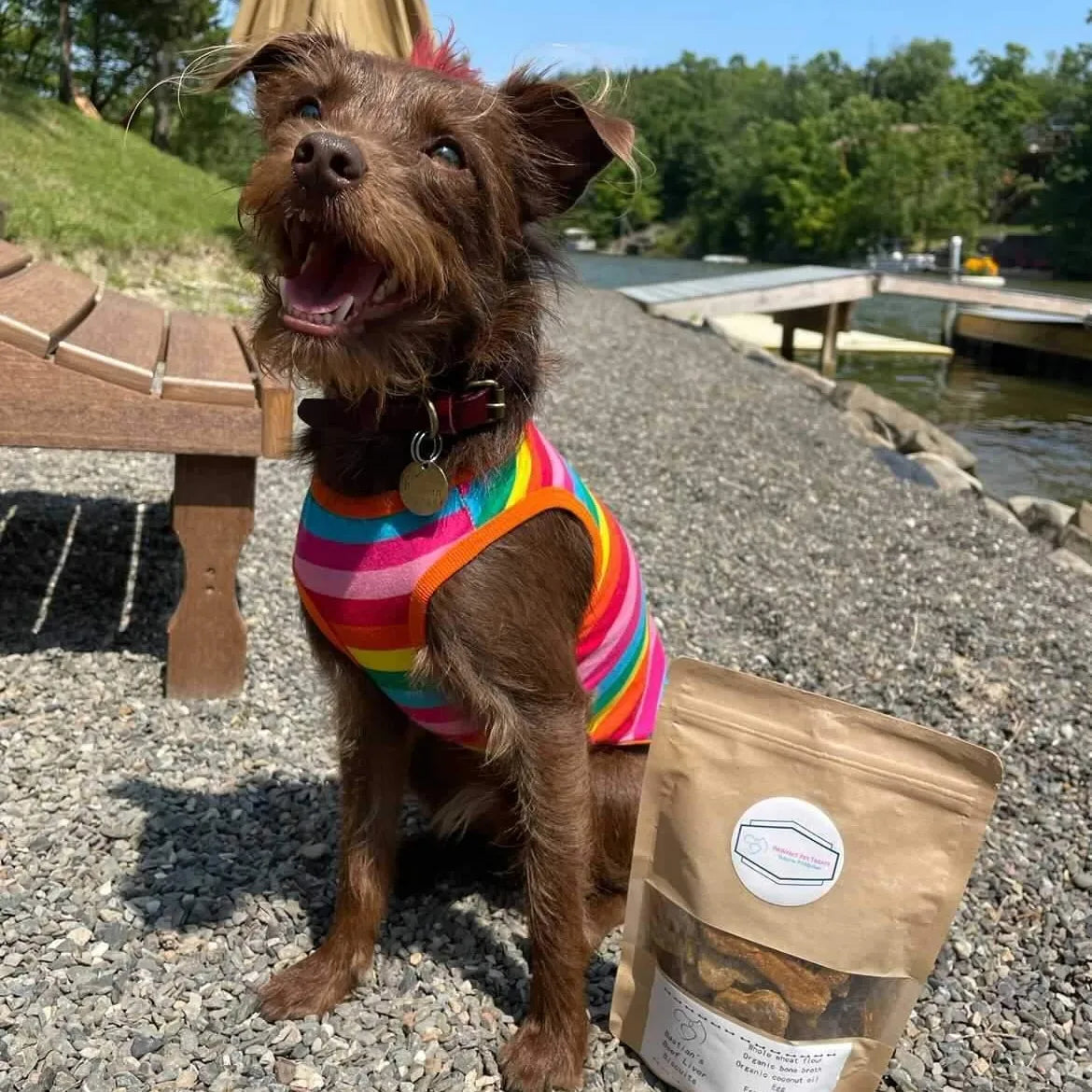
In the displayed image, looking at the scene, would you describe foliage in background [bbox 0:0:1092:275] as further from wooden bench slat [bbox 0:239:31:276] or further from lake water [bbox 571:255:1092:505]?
wooden bench slat [bbox 0:239:31:276]

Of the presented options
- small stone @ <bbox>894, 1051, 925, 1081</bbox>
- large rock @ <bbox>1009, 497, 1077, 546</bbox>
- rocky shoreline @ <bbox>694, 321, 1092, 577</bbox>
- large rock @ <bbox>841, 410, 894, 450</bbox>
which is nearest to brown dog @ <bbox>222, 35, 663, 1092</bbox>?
small stone @ <bbox>894, 1051, 925, 1081</bbox>

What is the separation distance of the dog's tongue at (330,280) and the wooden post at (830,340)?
18217 mm

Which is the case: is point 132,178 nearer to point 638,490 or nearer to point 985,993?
point 638,490

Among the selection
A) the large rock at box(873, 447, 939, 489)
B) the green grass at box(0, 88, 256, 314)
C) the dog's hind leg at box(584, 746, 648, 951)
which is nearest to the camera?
the dog's hind leg at box(584, 746, 648, 951)

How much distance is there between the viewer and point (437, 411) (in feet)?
6.81

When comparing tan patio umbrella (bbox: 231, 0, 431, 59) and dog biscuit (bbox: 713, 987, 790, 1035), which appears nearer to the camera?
dog biscuit (bbox: 713, 987, 790, 1035)

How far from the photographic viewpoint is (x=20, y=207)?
10.7 metres

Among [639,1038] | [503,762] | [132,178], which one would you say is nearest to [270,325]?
[503,762]

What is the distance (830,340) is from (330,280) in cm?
1864

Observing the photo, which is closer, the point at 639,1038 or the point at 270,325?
the point at 270,325

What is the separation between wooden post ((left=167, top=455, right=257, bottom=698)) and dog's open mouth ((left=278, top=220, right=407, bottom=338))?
1.51 metres

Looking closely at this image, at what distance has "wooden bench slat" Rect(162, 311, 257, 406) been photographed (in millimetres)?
3244

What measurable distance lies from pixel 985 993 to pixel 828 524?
14.5 ft

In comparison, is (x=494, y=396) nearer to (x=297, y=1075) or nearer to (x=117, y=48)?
(x=297, y=1075)
